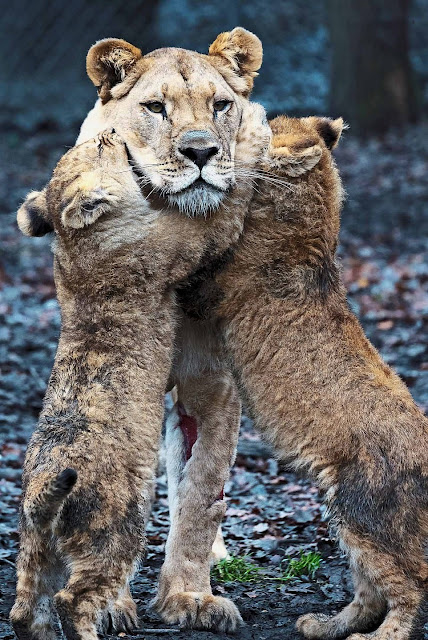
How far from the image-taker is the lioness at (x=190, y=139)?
16.1ft

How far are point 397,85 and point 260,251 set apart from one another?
16531 mm

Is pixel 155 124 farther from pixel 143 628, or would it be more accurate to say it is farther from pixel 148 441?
pixel 143 628

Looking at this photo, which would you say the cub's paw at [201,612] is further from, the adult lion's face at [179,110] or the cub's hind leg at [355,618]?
the adult lion's face at [179,110]

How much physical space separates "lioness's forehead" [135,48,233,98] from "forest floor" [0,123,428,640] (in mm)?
2716

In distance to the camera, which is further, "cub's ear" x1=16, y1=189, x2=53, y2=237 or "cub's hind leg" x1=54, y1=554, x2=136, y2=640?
"cub's ear" x1=16, y1=189, x2=53, y2=237

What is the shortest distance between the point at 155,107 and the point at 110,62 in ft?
1.39

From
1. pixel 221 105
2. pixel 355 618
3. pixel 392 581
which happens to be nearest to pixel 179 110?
pixel 221 105

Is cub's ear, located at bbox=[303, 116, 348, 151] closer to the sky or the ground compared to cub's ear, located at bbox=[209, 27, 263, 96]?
closer to the ground

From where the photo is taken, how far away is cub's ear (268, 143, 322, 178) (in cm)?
518

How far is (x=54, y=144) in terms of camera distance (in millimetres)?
20859

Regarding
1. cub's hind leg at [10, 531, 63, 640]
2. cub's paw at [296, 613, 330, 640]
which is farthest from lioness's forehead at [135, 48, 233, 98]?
cub's paw at [296, 613, 330, 640]

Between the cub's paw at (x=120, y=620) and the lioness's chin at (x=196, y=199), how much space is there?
1.98m

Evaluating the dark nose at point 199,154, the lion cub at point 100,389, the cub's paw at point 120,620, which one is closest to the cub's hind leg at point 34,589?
the lion cub at point 100,389

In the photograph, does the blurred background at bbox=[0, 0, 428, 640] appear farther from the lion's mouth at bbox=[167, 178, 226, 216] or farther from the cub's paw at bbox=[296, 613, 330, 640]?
the lion's mouth at bbox=[167, 178, 226, 216]
